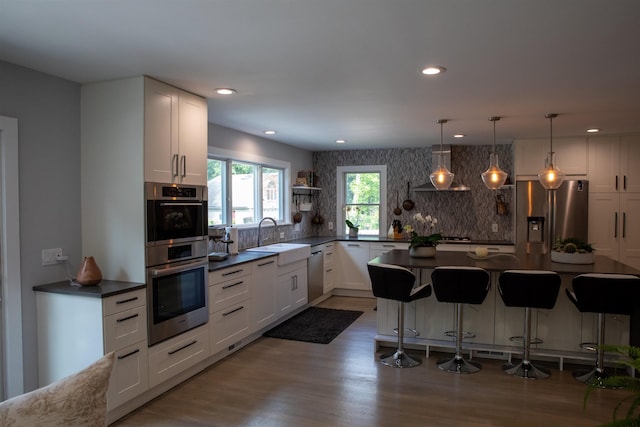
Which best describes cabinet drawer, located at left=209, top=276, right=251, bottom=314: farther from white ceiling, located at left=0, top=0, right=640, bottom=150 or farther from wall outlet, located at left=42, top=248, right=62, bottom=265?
white ceiling, located at left=0, top=0, right=640, bottom=150

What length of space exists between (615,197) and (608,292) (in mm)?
2925

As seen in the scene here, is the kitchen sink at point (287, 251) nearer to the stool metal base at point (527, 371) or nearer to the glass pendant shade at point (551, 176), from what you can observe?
the stool metal base at point (527, 371)

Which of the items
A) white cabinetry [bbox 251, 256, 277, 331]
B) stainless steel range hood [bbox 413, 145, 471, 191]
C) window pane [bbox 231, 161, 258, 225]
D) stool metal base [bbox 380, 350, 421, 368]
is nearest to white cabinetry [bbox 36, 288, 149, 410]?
white cabinetry [bbox 251, 256, 277, 331]

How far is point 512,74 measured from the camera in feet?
9.93

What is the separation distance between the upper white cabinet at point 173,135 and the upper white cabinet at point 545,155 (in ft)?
14.3

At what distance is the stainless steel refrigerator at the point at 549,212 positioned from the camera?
224 inches

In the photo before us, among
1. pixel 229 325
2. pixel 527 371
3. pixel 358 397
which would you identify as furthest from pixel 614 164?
pixel 229 325

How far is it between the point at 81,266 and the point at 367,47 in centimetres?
243

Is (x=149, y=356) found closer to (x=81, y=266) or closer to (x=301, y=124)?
(x=81, y=266)

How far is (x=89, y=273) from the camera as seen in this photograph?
2975 millimetres

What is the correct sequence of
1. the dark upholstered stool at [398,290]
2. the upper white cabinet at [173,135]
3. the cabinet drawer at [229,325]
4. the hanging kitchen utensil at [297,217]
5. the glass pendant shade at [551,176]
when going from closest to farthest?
the upper white cabinet at [173,135], the dark upholstered stool at [398,290], the cabinet drawer at [229,325], the glass pendant shade at [551,176], the hanging kitchen utensil at [297,217]

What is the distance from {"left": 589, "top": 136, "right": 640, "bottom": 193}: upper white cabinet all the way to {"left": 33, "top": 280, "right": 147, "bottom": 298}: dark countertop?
18.5 ft

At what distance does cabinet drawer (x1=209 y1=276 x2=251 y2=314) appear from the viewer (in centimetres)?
380

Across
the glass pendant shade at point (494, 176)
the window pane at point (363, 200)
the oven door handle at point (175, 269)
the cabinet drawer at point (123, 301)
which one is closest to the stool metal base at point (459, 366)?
the glass pendant shade at point (494, 176)
